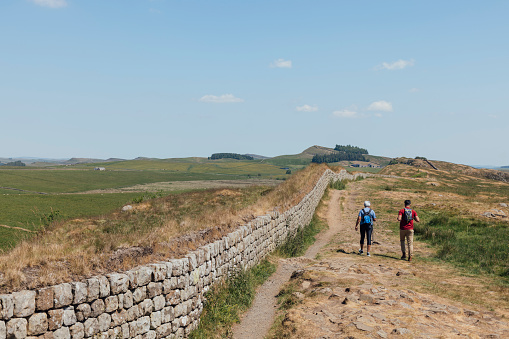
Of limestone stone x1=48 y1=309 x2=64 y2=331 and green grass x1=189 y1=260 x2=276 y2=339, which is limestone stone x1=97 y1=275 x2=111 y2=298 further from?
green grass x1=189 y1=260 x2=276 y2=339

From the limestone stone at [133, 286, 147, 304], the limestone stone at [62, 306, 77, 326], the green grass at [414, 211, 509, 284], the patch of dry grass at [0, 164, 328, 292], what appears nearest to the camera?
the limestone stone at [62, 306, 77, 326]

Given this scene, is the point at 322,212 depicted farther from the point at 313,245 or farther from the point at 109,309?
the point at 109,309

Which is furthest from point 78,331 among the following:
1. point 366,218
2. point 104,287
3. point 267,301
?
point 366,218

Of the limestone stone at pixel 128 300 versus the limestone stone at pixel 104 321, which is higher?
the limestone stone at pixel 128 300

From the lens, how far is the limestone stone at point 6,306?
5.58 meters

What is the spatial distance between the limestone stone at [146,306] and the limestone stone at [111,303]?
0.70 meters

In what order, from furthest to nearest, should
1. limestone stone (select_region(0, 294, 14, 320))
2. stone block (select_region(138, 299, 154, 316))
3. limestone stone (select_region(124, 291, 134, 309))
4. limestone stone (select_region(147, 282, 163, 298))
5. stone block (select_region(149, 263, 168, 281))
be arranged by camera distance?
stone block (select_region(149, 263, 168, 281)) → limestone stone (select_region(147, 282, 163, 298)) → stone block (select_region(138, 299, 154, 316)) → limestone stone (select_region(124, 291, 134, 309)) → limestone stone (select_region(0, 294, 14, 320))

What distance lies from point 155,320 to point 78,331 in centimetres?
187

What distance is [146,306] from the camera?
7.80 meters

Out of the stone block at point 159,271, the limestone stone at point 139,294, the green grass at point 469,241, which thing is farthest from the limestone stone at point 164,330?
the green grass at point 469,241

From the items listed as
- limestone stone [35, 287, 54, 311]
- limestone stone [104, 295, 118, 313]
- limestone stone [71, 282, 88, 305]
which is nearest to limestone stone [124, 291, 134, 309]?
limestone stone [104, 295, 118, 313]

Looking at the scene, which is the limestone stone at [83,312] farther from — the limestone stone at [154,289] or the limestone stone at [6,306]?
the limestone stone at [154,289]

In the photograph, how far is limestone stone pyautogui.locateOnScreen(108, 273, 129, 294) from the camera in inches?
277

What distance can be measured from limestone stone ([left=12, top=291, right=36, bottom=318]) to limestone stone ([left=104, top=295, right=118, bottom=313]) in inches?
50.6
